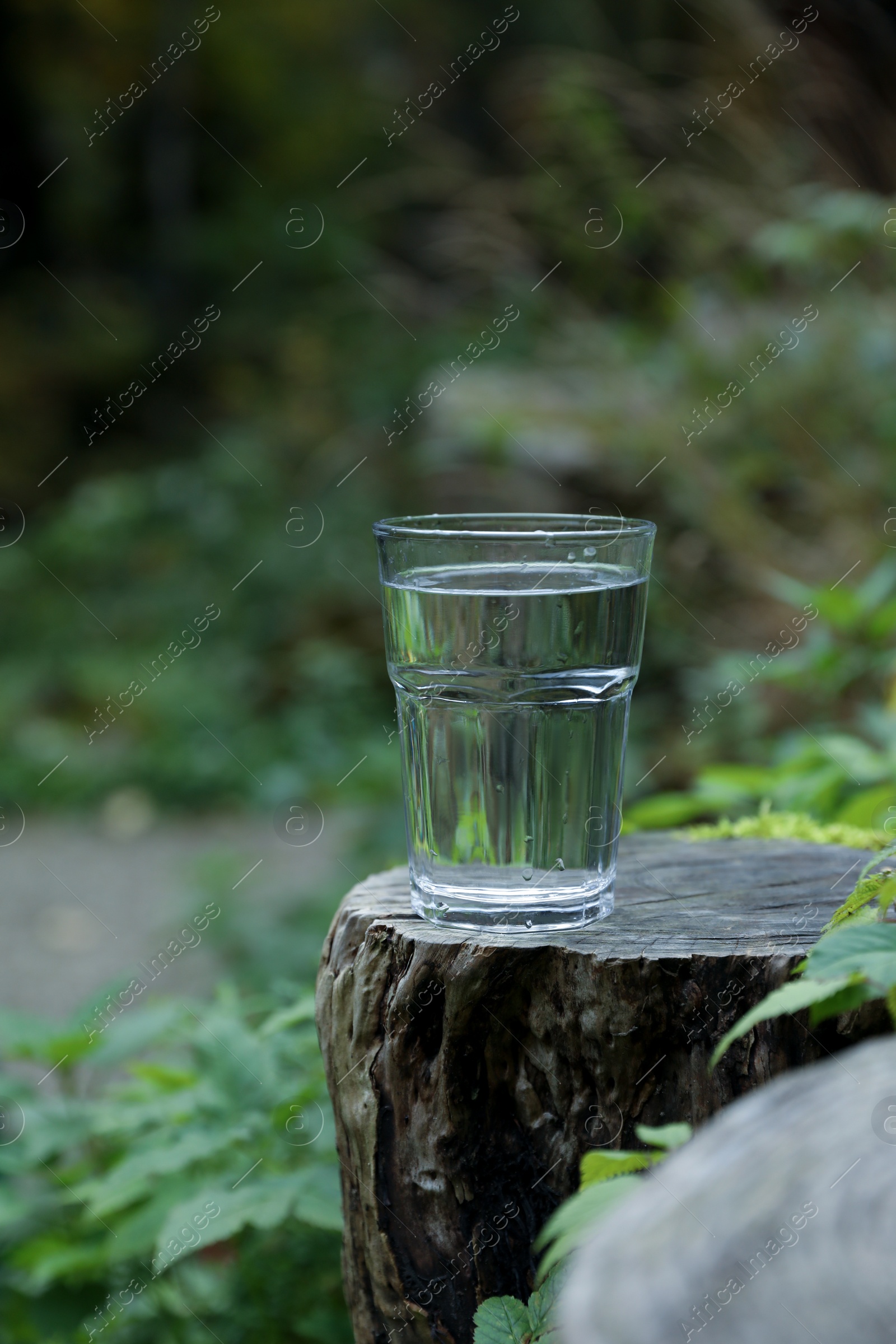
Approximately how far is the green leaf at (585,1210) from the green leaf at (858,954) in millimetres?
215

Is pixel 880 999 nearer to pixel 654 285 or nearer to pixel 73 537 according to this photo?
pixel 654 285

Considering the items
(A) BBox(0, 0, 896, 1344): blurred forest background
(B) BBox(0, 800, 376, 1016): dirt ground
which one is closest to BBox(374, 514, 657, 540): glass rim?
(A) BBox(0, 0, 896, 1344): blurred forest background

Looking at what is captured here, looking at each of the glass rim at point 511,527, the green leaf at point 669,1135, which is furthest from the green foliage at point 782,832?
the green leaf at point 669,1135

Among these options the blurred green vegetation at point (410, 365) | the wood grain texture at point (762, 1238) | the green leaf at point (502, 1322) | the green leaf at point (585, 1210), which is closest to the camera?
the wood grain texture at point (762, 1238)

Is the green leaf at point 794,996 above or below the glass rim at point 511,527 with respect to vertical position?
below

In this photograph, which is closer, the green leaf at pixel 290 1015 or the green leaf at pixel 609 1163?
the green leaf at pixel 609 1163

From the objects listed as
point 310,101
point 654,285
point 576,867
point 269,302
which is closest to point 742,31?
point 654,285

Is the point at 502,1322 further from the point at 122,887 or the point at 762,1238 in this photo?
the point at 122,887

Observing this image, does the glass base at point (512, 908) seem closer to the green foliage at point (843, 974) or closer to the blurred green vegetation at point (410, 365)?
the green foliage at point (843, 974)

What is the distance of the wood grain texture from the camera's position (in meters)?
0.59

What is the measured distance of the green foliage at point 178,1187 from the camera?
1535 millimetres

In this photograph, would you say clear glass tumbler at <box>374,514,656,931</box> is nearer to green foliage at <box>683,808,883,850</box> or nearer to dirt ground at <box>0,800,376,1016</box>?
green foliage at <box>683,808,883,850</box>

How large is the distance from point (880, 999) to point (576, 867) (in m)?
0.34

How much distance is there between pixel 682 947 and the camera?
1.22 m
